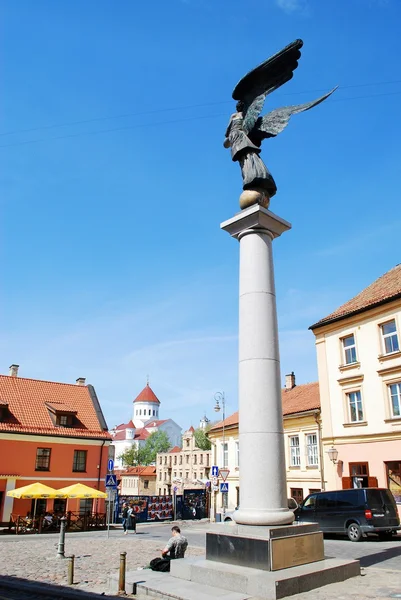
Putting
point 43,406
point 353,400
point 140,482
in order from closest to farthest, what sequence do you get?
point 353,400 < point 43,406 < point 140,482

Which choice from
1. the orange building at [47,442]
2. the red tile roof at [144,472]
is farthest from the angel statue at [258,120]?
the red tile roof at [144,472]

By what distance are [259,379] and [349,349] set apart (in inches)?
666

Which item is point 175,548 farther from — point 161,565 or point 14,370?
point 14,370

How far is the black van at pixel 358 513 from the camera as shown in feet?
53.8

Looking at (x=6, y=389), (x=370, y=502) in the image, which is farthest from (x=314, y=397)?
(x=6, y=389)

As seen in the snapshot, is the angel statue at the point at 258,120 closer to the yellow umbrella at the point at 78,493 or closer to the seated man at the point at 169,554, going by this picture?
the seated man at the point at 169,554

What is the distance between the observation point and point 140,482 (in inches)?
3226

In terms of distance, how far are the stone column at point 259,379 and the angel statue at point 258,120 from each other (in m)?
0.77

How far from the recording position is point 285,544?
Answer: 8.01 m

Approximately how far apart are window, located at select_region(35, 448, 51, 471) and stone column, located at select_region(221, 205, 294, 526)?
962 inches

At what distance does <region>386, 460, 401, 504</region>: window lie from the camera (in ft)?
68.5

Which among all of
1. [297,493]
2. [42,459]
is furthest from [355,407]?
[42,459]

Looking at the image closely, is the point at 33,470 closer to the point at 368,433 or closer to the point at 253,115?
the point at 368,433

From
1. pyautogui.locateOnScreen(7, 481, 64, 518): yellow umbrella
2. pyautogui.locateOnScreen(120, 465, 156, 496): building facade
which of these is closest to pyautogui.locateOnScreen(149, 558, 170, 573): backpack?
pyautogui.locateOnScreen(7, 481, 64, 518): yellow umbrella
